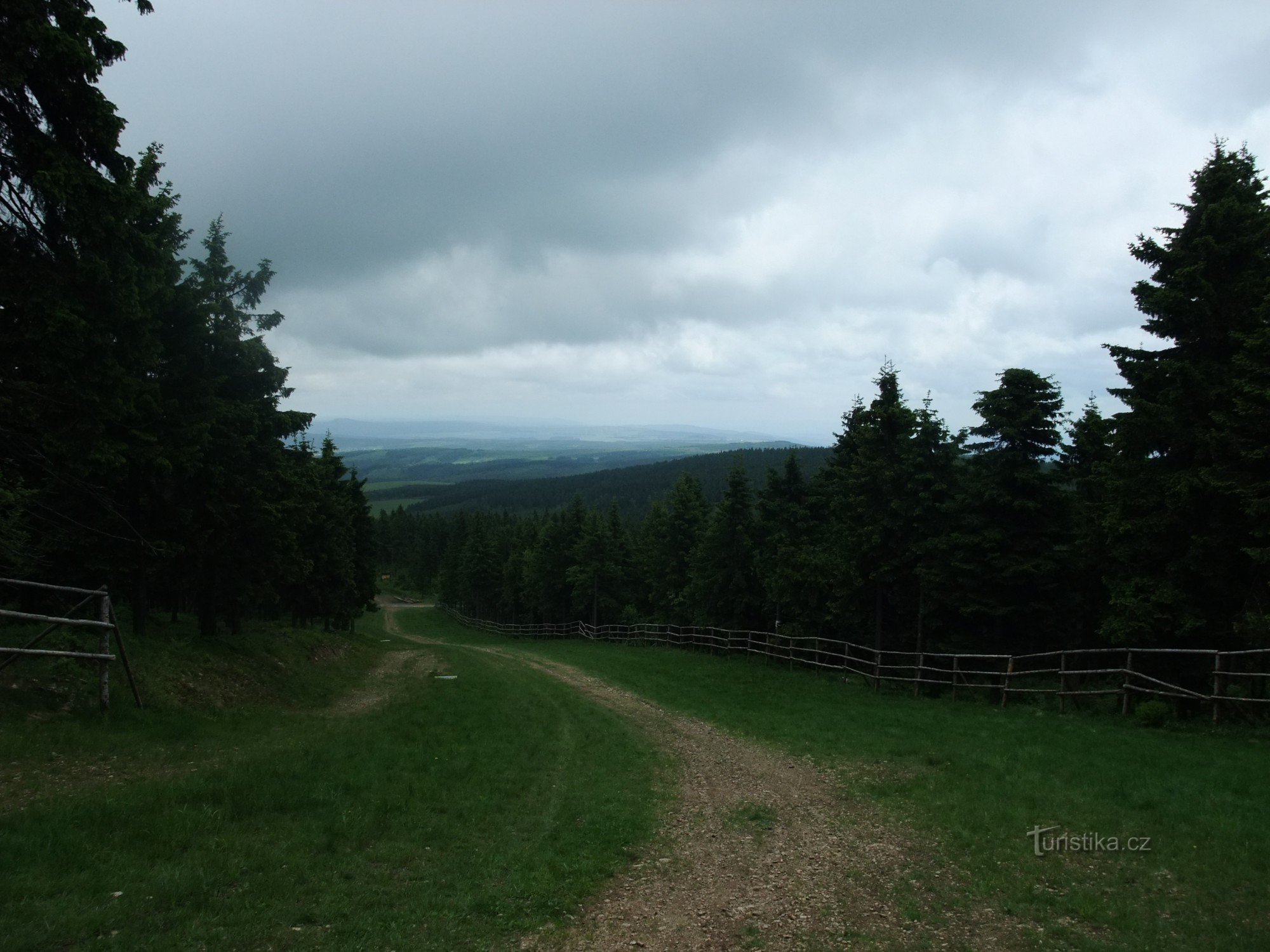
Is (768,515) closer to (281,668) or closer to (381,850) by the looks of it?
(281,668)

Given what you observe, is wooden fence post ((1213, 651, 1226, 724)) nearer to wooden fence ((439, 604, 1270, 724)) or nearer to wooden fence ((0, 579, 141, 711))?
wooden fence ((439, 604, 1270, 724))

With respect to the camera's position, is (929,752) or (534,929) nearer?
(534,929)

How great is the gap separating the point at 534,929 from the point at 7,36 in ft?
34.5

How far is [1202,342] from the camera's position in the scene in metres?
15.8

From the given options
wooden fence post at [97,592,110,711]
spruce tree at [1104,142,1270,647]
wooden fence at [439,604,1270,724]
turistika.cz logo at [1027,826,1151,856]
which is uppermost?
spruce tree at [1104,142,1270,647]

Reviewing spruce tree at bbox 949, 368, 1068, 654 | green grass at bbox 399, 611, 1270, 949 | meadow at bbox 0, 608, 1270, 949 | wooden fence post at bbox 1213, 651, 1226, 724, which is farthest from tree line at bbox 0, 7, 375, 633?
spruce tree at bbox 949, 368, 1068, 654

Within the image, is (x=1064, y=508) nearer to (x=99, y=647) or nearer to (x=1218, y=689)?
(x=1218, y=689)

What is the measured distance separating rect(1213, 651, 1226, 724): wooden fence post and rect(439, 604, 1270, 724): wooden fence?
0.07 feet

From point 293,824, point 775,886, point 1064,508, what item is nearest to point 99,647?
point 293,824

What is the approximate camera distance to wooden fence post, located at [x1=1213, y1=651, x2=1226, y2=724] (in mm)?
12703

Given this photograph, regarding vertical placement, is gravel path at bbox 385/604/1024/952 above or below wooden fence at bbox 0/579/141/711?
below

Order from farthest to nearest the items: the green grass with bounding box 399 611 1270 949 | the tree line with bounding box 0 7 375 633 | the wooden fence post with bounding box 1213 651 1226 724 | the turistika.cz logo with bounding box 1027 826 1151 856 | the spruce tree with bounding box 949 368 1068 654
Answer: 1. the spruce tree with bounding box 949 368 1068 654
2. the wooden fence post with bounding box 1213 651 1226 724
3. the tree line with bounding box 0 7 375 633
4. the turistika.cz logo with bounding box 1027 826 1151 856
5. the green grass with bounding box 399 611 1270 949

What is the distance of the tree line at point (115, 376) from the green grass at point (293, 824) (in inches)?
120

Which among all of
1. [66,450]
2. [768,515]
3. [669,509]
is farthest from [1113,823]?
[669,509]
